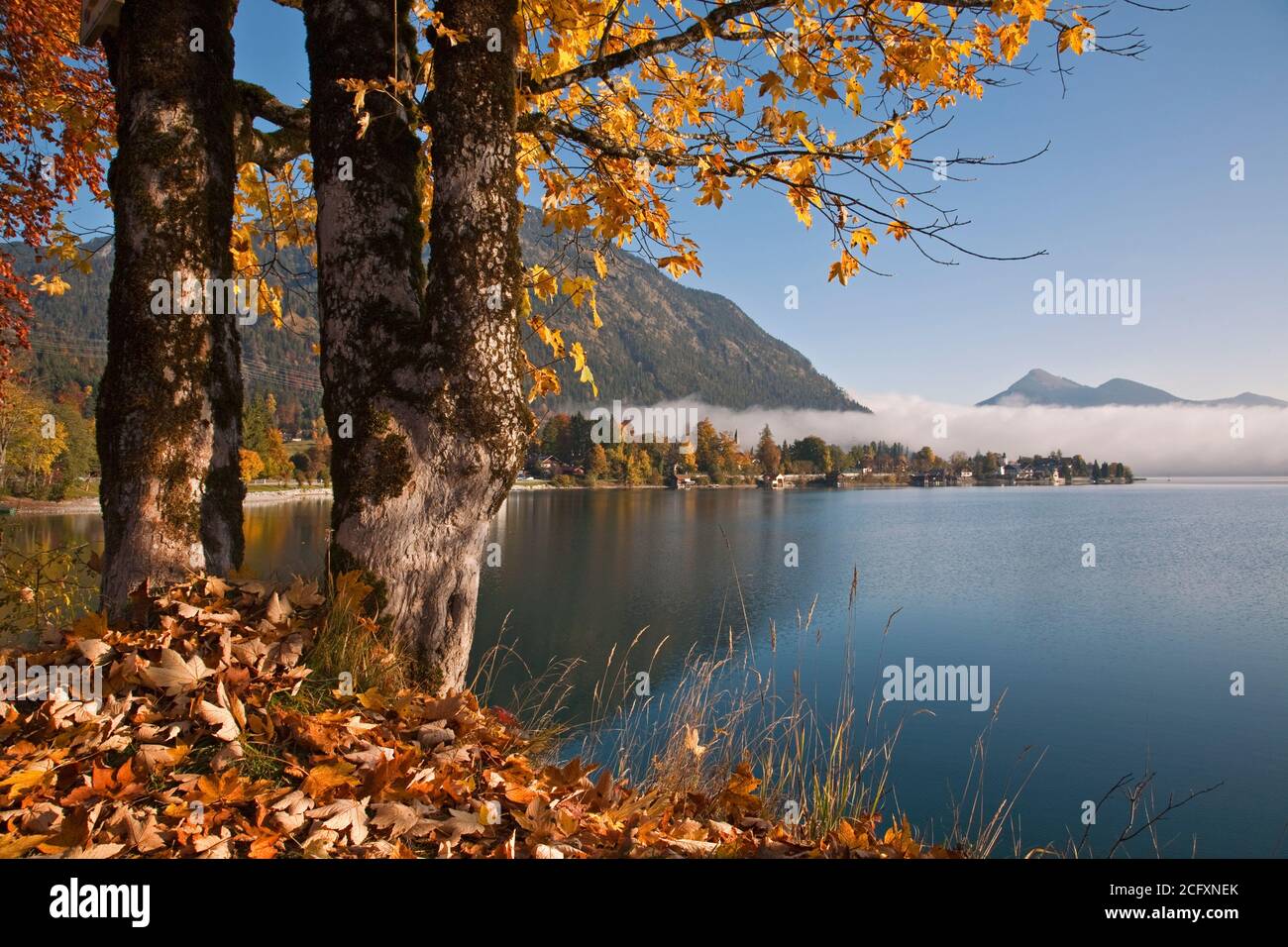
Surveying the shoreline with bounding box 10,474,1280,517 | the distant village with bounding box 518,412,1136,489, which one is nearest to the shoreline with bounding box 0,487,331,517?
the shoreline with bounding box 10,474,1280,517

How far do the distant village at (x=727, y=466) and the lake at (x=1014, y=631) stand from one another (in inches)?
2259

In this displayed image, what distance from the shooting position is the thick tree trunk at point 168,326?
3.87m

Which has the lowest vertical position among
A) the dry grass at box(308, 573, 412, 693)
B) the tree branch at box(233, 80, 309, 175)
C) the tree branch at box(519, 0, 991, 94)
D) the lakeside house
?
the lakeside house

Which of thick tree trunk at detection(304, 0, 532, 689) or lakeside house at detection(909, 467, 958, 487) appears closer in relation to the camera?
thick tree trunk at detection(304, 0, 532, 689)

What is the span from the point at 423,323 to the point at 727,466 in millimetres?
140917

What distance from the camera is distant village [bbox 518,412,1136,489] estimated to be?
12556cm

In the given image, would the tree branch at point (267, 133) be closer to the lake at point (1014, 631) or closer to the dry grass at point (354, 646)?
the lake at point (1014, 631)

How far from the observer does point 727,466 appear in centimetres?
14375

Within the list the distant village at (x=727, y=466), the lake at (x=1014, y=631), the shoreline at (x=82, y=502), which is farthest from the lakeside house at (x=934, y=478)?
the shoreline at (x=82, y=502)

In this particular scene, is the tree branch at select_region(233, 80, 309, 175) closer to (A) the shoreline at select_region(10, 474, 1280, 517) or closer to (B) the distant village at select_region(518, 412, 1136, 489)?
(A) the shoreline at select_region(10, 474, 1280, 517)

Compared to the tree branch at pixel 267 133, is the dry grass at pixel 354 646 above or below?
below

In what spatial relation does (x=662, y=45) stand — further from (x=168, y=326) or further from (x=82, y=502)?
(x=82, y=502)

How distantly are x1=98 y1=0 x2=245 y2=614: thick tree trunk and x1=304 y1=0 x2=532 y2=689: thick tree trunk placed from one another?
26.6 inches
